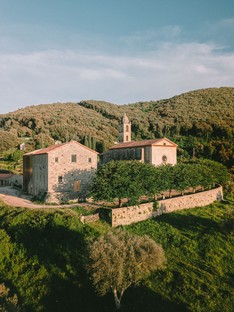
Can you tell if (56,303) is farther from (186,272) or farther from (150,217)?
(150,217)

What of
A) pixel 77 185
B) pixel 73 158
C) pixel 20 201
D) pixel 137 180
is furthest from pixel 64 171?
pixel 137 180

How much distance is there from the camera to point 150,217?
3039cm

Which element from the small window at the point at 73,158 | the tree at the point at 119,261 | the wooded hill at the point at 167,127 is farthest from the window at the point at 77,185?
the wooded hill at the point at 167,127

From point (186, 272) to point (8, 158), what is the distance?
177 ft

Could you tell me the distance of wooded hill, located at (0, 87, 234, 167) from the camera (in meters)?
71.9

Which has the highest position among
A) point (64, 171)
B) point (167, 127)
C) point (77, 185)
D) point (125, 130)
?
point (167, 127)

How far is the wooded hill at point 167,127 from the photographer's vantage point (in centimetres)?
7188

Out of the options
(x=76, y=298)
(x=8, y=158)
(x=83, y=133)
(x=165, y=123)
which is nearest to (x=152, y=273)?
(x=76, y=298)

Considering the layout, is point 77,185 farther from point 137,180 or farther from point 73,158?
point 137,180

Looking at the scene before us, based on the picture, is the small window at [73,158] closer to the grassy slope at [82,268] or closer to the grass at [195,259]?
the grassy slope at [82,268]

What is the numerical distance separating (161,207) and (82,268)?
42.3 feet

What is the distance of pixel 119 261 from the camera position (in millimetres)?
17266

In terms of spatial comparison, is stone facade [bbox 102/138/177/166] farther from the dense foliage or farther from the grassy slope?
the grassy slope

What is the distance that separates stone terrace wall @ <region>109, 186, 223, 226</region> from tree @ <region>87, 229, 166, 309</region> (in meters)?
9.10
